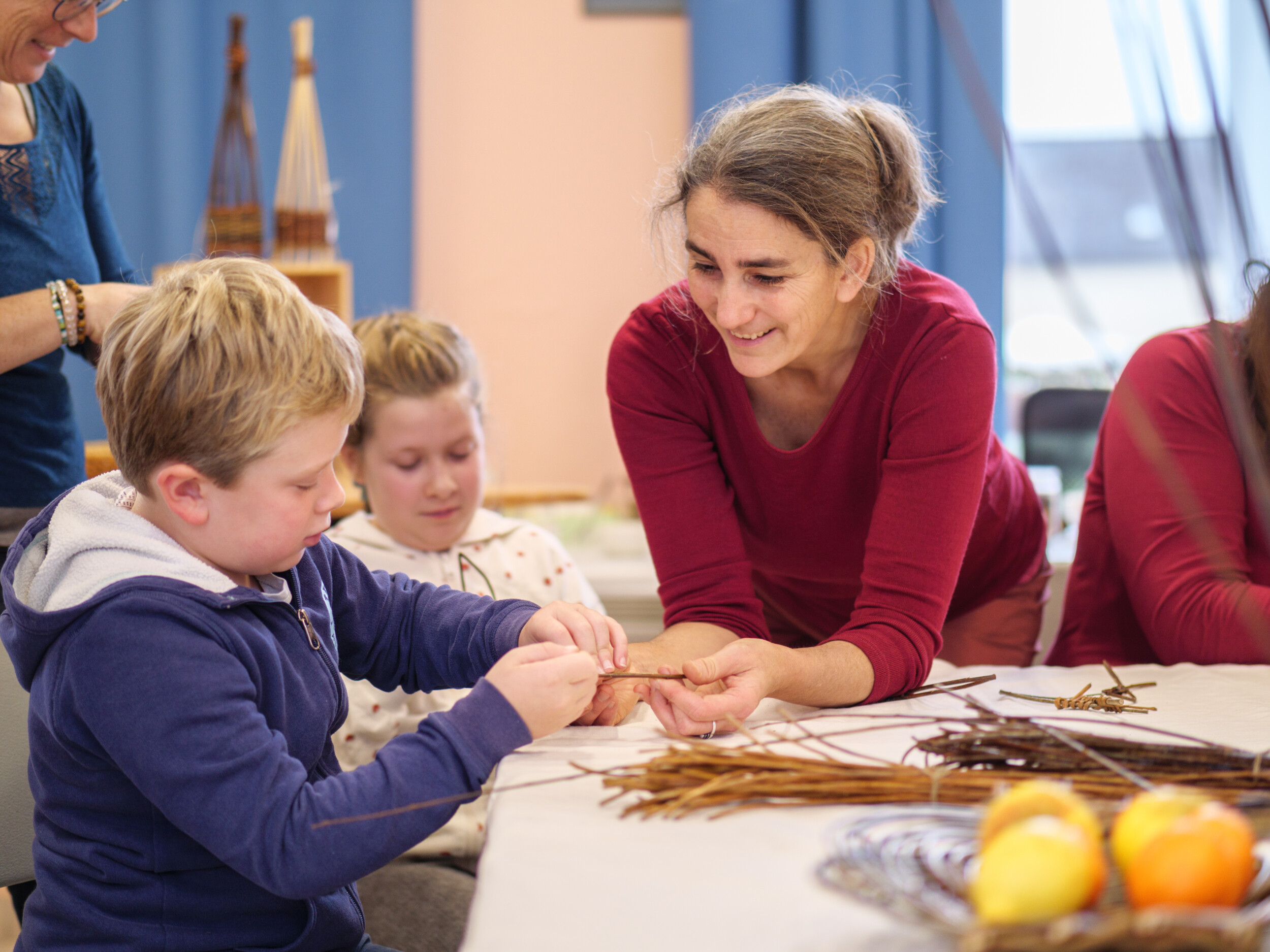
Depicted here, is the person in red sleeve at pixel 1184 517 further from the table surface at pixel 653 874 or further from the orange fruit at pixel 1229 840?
the orange fruit at pixel 1229 840

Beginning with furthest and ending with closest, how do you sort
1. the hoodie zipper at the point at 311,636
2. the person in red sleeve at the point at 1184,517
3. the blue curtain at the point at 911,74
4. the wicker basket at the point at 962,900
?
the blue curtain at the point at 911,74 → the person in red sleeve at the point at 1184,517 → the hoodie zipper at the point at 311,636 → the wicker basket at the point at 962,900

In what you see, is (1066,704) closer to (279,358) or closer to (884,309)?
(884,309)

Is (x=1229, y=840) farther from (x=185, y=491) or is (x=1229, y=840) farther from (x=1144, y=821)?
(x=185, y=491)

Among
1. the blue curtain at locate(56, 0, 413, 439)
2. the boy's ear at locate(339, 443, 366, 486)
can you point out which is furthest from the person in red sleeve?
the blue curtain at locate(56, 0, 413, 439)

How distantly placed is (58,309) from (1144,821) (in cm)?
123

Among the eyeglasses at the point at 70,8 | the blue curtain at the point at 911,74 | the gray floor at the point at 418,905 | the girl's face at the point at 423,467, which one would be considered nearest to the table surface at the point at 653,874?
the gray floor at the point at 418,905

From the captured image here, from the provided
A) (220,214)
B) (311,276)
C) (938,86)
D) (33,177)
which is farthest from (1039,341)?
(33,177)

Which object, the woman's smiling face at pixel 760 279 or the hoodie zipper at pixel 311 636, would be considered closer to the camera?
the hoodie zipper at pixel 311 636

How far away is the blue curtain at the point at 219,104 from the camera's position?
315cm

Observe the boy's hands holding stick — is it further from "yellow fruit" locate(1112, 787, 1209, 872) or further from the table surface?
"yellow fruit" locate(1112, 787, 1209, 872)

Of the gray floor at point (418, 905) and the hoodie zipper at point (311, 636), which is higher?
the hoodie zipper at point (311, 636)

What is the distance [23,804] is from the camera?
1.04 meters

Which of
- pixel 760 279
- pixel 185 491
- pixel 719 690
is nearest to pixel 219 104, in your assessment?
pixel 760 279

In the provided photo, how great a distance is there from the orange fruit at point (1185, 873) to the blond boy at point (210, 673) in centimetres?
45
